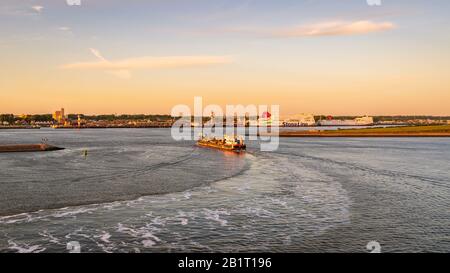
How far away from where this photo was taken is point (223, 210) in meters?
33.5

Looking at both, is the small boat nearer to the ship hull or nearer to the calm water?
the ship hull

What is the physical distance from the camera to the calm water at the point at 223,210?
2461cm

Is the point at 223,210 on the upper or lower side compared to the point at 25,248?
lower

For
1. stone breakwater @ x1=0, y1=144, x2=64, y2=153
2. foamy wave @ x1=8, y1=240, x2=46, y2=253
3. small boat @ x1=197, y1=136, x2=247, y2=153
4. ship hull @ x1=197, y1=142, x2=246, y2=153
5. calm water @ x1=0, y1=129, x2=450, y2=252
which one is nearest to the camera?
foamy wave @ x1=8, y1=240, x2=46, y2=253

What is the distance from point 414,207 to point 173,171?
34067mm

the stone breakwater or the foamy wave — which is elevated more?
the stone breakwater

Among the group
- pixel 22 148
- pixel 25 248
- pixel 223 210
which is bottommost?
pixel 223 210

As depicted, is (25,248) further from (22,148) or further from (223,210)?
(22,148)

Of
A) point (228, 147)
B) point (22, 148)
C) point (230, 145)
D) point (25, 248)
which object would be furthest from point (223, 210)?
point (22, 148)

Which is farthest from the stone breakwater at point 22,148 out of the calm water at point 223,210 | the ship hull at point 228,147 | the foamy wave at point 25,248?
the foamy wave at point 25,248

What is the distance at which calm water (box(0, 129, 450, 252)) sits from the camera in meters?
24.6

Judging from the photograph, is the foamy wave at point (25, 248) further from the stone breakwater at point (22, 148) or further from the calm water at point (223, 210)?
the stone breakwater at point (22, 148)

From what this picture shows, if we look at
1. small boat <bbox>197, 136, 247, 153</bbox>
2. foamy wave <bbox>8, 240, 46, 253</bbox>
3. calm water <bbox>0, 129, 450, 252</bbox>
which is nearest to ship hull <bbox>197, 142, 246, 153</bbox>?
small boat <bbox>197, 136, 247, 153</bbox>
